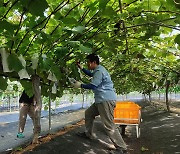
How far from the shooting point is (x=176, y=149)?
17.3 feet

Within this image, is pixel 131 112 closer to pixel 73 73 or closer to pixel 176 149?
pixel 176 149

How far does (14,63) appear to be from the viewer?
8.73 feet

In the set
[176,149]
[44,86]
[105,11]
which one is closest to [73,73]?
[44,86]

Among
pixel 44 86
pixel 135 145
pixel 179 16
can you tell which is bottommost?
pixel 135 145

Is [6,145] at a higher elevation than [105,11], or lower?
lower

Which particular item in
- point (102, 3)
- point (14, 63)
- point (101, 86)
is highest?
point (102, 3)

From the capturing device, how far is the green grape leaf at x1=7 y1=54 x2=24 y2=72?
104 inches

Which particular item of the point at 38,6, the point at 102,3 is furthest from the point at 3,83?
the point at 38,6

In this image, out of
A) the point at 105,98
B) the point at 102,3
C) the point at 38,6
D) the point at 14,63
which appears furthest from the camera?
the point at 105,98

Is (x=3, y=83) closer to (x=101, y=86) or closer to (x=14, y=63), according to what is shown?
(x=14, y=63)

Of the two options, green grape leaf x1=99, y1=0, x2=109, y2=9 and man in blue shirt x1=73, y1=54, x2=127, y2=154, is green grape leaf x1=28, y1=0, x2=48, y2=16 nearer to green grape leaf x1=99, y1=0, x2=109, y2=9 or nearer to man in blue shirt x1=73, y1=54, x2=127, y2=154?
green grape leaf x1=99, y1=0, x2=109, y2=9

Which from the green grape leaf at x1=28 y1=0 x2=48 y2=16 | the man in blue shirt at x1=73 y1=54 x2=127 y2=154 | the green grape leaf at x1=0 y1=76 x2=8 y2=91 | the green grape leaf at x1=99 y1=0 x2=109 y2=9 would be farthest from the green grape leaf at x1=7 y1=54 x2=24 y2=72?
the man in blue shirt at x1=73 y1=54 x2=127 y2=154

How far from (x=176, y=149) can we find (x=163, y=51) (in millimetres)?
1984

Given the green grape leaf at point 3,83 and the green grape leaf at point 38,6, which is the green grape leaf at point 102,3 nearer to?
the green grape leaf at point 38,6
